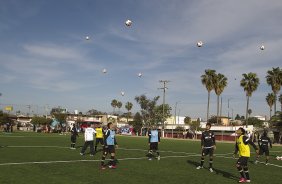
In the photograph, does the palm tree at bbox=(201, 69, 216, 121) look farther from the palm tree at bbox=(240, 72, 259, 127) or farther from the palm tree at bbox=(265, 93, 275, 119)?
the palm tree at bbox=(265, 93, 275, 119)

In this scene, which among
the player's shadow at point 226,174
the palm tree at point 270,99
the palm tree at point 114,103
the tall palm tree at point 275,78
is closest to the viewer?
the player's shadow at point 226,174

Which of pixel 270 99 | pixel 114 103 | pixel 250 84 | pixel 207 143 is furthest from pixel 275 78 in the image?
pixel 114 103

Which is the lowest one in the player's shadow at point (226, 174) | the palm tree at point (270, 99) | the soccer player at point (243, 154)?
the player's shadow at point (226, 174)

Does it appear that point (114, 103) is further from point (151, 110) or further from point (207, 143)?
point (207, 143)

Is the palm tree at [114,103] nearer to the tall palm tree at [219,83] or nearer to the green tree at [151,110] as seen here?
the green tree at [151,110]

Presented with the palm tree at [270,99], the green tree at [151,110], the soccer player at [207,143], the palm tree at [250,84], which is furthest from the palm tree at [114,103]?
the soccer player at [207,143]

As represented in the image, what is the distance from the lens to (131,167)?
17188mm

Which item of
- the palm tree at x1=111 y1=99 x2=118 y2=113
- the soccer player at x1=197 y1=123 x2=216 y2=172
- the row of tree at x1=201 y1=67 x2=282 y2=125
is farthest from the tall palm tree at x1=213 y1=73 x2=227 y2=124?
the palm tree at x1=111 y1=99 x2=118 y2=113

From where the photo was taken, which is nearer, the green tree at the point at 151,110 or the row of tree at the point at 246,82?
the row of tree at the point at 246,82

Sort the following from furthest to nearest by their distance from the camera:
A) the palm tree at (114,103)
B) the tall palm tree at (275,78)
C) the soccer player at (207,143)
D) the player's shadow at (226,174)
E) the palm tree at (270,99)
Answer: the palm tree at (114,103), the palm tree at (270,99), the tall palm tree at (275,78), the soccer player at (207,143), the player's shadow at (226,174)

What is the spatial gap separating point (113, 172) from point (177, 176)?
2751 millimetres

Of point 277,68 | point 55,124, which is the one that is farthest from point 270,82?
point 55,124

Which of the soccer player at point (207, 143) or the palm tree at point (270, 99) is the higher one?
the palm tree at point (270, 99)

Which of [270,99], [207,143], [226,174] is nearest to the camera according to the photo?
[226,174]
